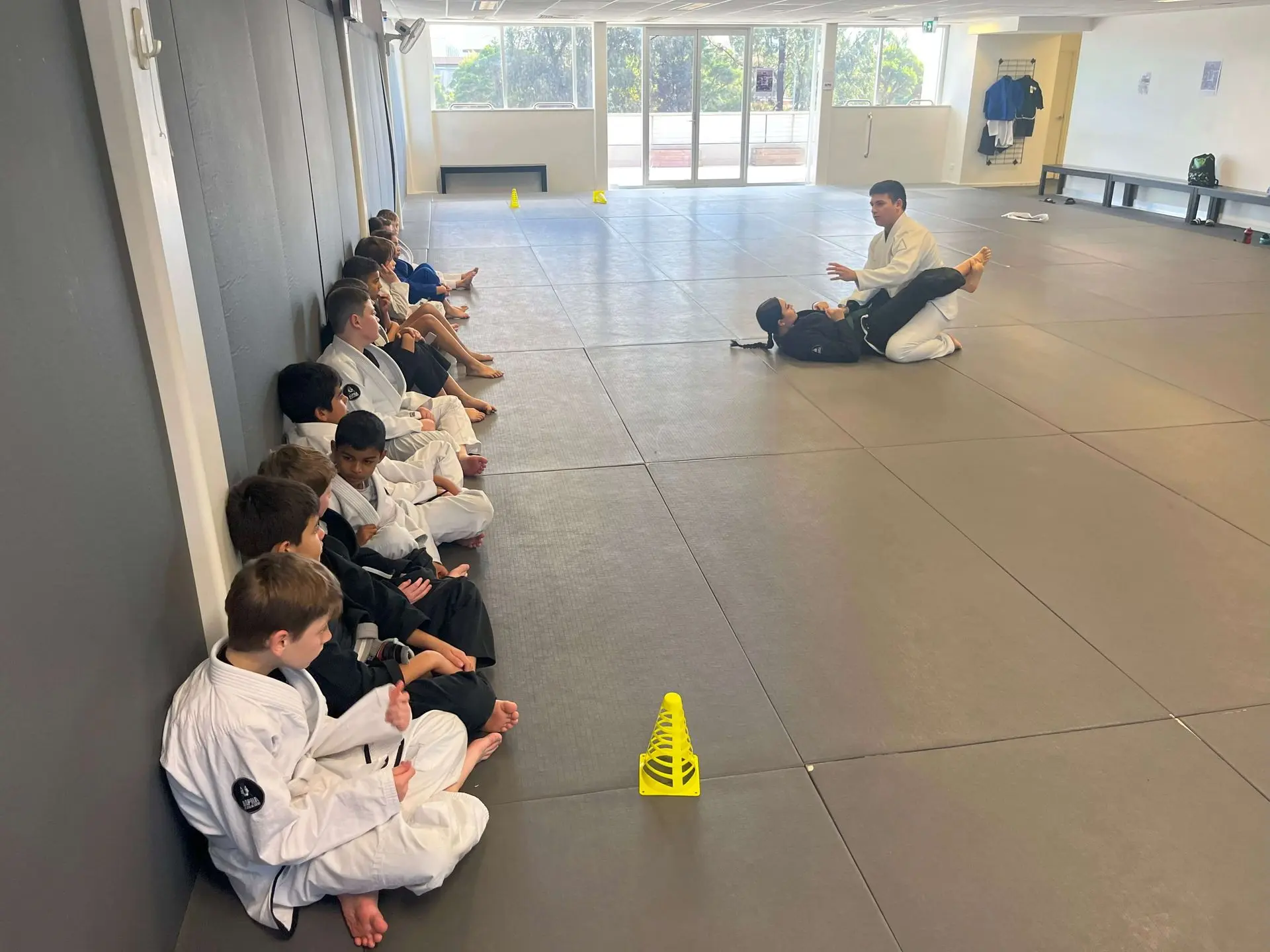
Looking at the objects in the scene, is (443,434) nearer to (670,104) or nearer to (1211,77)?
(1211,77)

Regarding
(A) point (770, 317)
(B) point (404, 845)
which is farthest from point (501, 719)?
(A) point (770, 317)

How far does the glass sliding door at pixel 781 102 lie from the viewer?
52.8 ft

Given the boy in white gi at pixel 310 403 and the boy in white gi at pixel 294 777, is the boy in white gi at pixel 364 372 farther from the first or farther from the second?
the boy in white gi at pixel 294 777

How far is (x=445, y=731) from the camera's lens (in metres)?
2.26

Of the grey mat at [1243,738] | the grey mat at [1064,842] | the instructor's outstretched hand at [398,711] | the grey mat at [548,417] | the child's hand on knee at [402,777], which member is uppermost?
the instructor's outstretched hand at [398,711]

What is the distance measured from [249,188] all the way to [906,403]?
138 inches

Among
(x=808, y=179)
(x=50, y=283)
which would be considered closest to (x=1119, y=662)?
(x=50, y=283)

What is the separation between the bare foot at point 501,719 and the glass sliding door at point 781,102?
15551 mm

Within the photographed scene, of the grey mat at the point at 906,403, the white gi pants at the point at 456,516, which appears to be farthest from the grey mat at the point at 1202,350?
the white gi pants at the point at 456,516

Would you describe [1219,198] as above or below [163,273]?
below

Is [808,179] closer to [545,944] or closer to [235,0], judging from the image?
[235,0]

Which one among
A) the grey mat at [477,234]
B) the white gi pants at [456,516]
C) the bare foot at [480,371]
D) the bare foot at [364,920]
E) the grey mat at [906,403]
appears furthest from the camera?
the grey mat at [477,234]

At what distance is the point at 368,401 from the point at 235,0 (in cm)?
152

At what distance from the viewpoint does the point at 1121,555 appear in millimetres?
3441
